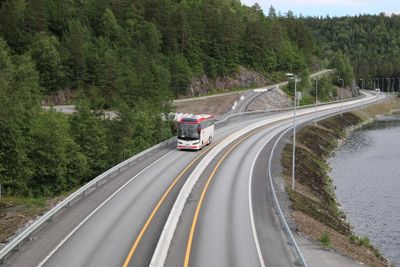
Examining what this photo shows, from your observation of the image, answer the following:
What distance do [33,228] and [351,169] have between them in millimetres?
52172

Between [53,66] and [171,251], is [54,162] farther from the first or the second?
[53,66]

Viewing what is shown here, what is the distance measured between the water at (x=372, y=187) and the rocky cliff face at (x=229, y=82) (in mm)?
41343

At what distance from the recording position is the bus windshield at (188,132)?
53.8 metres

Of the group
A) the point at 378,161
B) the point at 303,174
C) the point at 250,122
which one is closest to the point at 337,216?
the point at 303,174

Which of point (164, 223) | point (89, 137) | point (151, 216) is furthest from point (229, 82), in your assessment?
point (164, 223)

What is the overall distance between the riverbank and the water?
1504mm

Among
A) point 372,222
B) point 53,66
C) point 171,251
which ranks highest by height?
point 53,66

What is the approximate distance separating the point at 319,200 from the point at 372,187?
1399 cm

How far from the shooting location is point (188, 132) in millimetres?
54500

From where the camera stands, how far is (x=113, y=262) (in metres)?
23.9

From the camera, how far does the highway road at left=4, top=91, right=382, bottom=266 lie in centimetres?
2480

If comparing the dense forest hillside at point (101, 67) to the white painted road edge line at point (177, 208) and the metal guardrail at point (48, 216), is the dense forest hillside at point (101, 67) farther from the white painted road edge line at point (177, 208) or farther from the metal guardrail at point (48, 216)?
the white painted road edge line at point (177, 208)

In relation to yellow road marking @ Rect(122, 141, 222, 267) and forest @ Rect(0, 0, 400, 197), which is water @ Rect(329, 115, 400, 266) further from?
forest @ Rect(0, 0, 400, 197)

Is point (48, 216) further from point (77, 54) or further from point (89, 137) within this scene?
point (77, 54)
